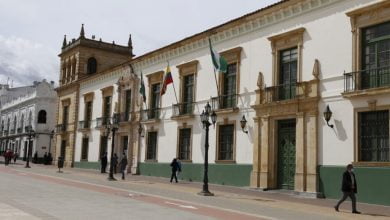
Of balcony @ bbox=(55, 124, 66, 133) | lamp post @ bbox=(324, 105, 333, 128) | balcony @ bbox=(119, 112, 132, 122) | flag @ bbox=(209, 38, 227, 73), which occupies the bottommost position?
lamp post @ bbox=(324, 105, 333, 128)

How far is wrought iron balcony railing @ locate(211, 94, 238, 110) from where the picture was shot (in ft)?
76.7

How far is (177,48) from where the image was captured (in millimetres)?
28094

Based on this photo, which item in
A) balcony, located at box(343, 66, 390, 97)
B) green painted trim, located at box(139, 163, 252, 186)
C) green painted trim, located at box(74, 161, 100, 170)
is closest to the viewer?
balcony, located at box(343, 66, 390, 97)

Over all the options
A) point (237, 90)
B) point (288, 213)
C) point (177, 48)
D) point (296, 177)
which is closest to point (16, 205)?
point (288, 213)

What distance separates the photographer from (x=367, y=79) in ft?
56.7

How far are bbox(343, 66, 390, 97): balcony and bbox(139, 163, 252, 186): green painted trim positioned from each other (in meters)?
6.29

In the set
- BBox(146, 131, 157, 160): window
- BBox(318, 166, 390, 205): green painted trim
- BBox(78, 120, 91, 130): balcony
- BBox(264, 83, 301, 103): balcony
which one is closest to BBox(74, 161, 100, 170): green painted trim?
BBox(78, 120, 91, 130): balcony

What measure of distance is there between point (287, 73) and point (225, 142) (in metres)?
5.10

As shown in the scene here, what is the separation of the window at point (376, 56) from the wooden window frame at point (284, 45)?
2932 millimetres

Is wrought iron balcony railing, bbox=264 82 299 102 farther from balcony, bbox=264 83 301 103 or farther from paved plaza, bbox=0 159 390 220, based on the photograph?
paved plaza, bbox=0 159 390 220

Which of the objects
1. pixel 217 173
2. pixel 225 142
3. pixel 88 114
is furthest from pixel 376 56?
pixel 88 114

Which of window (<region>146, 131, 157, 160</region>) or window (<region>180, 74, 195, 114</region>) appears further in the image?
window (<region>146, 131, 157, 160</region>)

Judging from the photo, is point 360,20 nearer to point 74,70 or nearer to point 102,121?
point 102,121

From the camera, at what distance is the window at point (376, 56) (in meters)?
16.8
